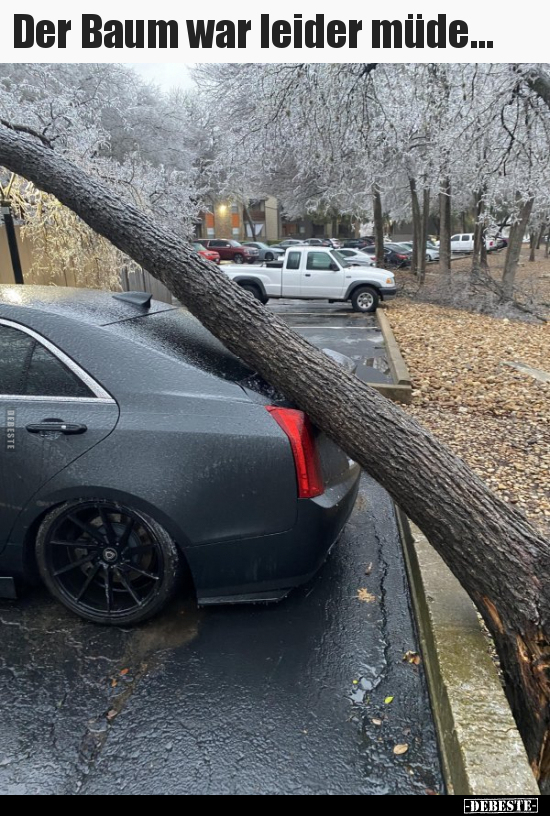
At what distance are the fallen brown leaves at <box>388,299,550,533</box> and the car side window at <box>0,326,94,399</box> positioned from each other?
3.09 m

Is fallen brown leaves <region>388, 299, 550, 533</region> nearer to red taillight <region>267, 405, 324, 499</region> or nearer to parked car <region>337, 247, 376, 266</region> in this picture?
red taillight <region>267, 405, 324, 499</region>

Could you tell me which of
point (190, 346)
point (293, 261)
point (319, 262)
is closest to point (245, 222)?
point (293, 261)

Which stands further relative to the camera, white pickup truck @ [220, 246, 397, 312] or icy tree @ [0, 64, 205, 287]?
white pickup truck @ [220, 246, 397, 312]

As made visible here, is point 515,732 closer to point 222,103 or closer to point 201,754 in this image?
point 201,754

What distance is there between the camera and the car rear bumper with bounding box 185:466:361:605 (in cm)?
256

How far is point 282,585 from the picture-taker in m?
2.66

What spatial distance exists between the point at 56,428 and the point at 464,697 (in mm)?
2116

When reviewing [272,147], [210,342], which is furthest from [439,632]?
[272,147]

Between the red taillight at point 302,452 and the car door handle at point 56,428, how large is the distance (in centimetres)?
91

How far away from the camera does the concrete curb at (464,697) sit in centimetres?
179

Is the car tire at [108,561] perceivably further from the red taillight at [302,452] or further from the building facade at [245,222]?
the building facade at [245,222]

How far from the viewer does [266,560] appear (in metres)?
2.59

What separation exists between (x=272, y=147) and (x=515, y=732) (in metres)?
11.1
